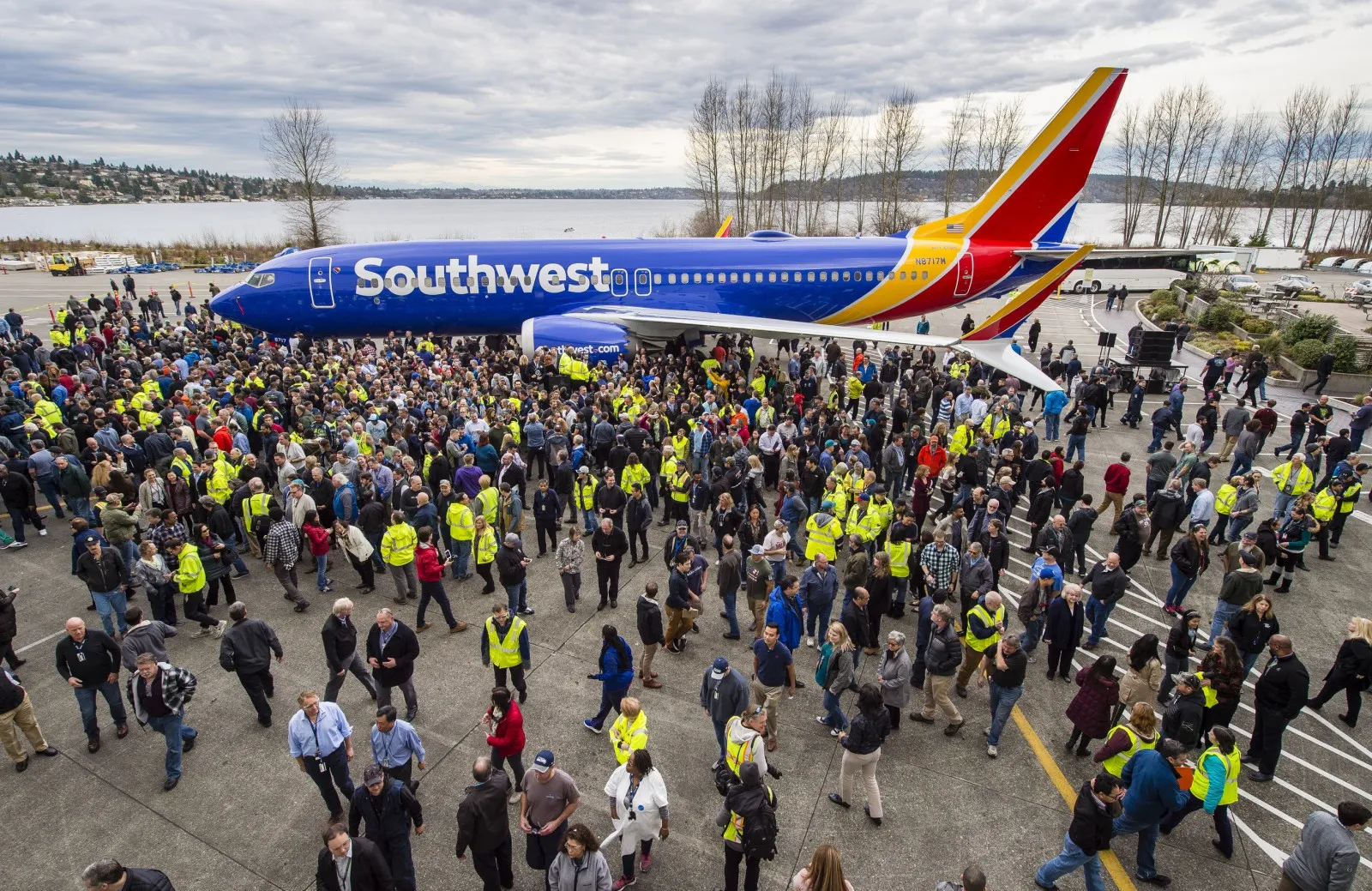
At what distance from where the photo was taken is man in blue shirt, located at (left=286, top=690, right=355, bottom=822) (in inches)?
227

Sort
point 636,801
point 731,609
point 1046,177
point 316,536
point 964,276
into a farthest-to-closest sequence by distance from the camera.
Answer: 1. point 964,276
2. point 1046,177
3. point 316,536
4. point 731,609
5. point 636,801

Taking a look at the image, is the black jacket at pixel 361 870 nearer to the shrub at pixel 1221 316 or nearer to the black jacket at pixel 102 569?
the black jacket at pixel 102 569

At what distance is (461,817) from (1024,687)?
6.50m

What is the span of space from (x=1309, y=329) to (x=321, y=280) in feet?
95.7

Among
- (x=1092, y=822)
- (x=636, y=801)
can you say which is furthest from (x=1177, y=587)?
(x=636, y=801)

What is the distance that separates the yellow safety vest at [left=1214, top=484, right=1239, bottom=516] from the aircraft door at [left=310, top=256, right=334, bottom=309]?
2062cm

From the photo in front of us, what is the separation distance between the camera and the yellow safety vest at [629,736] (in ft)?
18.2

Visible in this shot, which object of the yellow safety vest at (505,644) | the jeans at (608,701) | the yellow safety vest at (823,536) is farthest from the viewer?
the yellow safety vest at (823,536)

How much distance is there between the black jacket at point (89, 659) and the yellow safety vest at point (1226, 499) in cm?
1412

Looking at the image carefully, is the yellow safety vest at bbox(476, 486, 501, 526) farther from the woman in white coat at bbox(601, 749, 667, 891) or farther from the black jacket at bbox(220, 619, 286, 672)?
the woman in white coat at bbox(601, 749, 667, 891)

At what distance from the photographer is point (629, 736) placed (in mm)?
5547

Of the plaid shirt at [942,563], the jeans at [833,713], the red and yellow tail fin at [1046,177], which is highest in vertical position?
the red and yellow tail fin at [1046,177]

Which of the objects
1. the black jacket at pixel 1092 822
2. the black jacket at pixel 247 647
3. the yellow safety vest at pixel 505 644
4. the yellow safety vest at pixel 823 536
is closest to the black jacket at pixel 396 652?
the yellow safety vest at pixel 505 644

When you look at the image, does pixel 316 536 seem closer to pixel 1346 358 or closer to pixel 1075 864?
pixel 1075 864
